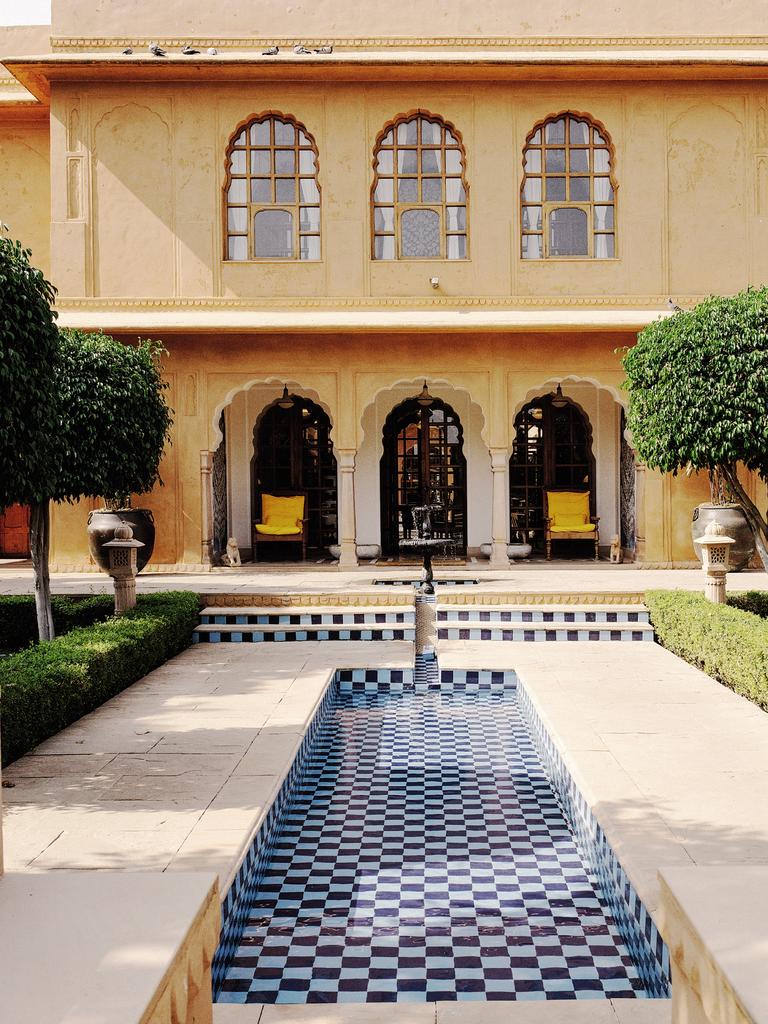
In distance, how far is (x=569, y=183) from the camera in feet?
38.6

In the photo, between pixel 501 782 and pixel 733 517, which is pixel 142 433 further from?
pixel 733 517

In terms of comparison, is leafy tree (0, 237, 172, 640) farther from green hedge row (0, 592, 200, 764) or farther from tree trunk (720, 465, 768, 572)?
tree trunk (720, 465, 768, 572)

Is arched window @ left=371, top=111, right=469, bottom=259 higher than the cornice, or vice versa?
the cornice

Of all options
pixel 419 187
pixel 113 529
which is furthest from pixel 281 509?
pixel 419 187

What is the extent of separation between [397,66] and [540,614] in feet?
21.4

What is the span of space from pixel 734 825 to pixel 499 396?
848 cm

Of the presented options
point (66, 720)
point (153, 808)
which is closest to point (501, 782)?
point (153, 808)

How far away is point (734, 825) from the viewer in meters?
3.73

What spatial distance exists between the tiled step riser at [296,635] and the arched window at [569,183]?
5334mm

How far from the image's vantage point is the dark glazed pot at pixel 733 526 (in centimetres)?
1086

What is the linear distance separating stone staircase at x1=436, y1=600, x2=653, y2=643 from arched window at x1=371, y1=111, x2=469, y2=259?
4.76m

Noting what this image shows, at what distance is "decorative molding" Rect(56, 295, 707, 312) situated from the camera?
11648mm

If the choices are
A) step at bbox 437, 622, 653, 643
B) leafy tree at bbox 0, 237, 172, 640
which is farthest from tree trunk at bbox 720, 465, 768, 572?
leafy tree at bbox 0, 237, 172, 640

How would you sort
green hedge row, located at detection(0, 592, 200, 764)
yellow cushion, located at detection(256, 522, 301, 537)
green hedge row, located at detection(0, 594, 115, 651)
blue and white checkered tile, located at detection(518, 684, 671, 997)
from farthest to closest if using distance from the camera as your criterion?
yellow cushion, located at detection(256, 522, 301, 537), green hedge row, located at detection(0, 594, 115, 651), green hedge row, located at detection(0, 592, 200, 764), blue and white checkered tile, located at detection(518, 684, 671, 997)
